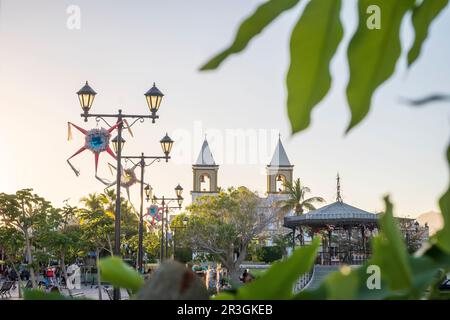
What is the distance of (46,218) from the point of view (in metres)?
31.5

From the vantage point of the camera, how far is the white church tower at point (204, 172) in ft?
279

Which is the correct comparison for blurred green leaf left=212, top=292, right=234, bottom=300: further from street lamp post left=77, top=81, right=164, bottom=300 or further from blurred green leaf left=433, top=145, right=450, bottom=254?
street lamp post left=77, top=81, right=164, bottom=300

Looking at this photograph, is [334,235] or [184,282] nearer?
[184,282]

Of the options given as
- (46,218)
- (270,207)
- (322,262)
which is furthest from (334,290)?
(270,207)

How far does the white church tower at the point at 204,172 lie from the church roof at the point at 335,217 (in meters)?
55.3

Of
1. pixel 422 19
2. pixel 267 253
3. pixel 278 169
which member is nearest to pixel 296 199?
pixel 267 253

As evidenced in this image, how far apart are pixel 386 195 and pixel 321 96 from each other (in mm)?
176

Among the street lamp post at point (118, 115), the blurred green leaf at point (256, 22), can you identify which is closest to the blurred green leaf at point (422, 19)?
the blurred green leaf at point (256, 22)

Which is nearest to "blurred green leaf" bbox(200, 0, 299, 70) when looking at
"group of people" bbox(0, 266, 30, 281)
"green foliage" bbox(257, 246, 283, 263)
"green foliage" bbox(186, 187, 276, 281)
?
"group of people" bbox(0, 266, 30, 281)

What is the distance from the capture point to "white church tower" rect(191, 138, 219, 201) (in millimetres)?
85188

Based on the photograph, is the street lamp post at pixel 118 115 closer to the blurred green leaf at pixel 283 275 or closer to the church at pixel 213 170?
the blurred green leaf at pixel 283 275

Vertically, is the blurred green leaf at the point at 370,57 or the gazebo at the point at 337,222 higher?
the blurred green leaf at the point at 370,57

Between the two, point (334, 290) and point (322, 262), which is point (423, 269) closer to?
point (334, 290)

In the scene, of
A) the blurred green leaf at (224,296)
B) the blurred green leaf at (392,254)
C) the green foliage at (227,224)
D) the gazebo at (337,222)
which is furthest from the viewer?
the green foliage at (227,224)
